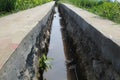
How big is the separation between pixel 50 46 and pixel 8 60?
5.54 meters

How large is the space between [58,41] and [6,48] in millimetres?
5943

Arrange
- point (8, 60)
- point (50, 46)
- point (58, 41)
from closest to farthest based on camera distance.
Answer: point (8, 60) < point (50, 46) < point (58, 41)

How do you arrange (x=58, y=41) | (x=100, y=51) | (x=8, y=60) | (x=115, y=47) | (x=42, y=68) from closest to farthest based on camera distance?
1. (x=8, y=60)
2. (x=115, y=47)
3. (x=100, y=51)
4. (x=42, y=68)
5. (x=58, y=41)

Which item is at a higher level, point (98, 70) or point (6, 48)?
point (6, 48)

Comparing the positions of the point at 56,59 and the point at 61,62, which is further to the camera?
the point at 56,59

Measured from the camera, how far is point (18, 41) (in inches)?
139

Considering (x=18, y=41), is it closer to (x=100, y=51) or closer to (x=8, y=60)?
(x=8, y=60)

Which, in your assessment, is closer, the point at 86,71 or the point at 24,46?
the point at 24,46

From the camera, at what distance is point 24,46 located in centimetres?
359

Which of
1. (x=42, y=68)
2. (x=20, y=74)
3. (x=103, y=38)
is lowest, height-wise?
(x=42, y=68)

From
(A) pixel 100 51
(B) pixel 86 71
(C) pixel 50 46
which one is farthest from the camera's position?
(C) pixel 50 46

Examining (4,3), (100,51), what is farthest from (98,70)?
(4,3)

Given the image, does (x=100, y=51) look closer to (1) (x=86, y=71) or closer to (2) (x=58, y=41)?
(1) (x=86, y=71)

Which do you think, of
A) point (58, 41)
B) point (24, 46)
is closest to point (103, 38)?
point (24, 46)
